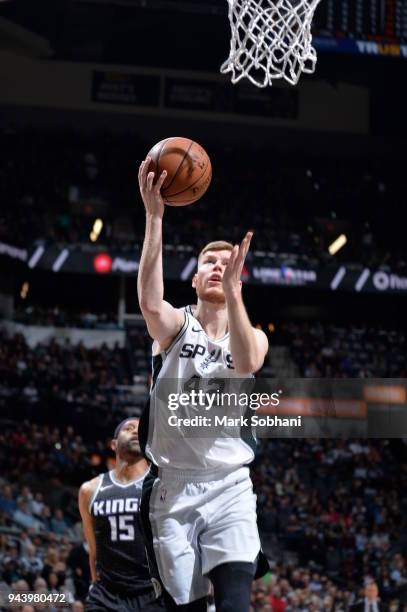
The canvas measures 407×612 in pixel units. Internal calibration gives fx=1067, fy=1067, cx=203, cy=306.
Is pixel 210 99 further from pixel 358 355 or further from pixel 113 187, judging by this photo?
pixel 358 355

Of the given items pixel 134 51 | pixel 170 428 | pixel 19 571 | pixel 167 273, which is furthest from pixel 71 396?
pixel 170 428

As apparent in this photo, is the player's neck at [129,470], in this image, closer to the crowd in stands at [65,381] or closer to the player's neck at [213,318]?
the player's neck at [213,318]

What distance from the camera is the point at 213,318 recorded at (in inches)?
171

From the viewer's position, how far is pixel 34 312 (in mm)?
20828

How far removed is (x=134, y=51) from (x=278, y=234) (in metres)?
4.81

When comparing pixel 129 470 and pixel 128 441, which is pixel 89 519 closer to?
pixel 129 470

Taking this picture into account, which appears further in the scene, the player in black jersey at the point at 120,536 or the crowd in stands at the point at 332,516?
the crowd in stands at the point at 332,516

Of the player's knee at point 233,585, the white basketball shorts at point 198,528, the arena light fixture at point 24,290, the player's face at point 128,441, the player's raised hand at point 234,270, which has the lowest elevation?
the player's knee at point 233,585

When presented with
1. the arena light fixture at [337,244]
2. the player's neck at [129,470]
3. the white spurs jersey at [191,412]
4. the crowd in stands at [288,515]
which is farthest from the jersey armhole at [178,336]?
the arena light fixture at [337,244]

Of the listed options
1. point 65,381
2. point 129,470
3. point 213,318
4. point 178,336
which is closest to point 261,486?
point 65,381

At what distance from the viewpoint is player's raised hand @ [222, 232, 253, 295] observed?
Result: 12.8ft

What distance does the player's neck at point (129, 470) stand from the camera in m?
5.59

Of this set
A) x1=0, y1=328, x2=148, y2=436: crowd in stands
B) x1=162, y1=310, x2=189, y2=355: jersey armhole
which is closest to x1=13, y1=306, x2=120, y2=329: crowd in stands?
x1=0, y1=328, x2=148, y2=436: crowd in stands

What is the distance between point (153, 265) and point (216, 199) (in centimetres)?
1785
